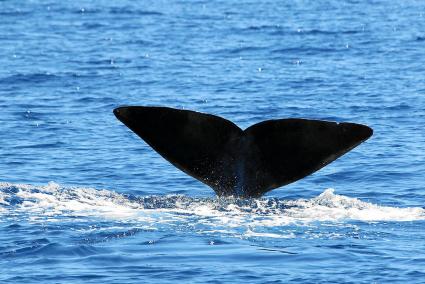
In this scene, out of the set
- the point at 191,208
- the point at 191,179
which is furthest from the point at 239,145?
the point at 191,179

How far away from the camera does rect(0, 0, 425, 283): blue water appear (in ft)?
36.3

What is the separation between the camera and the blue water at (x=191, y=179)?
11.1 meters

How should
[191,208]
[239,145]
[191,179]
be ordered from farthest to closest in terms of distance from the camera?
[191,179], [191,208], [239,145]

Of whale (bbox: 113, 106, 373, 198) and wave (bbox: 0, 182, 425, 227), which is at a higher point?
whale (bbox: 113, 106, 373, 198)

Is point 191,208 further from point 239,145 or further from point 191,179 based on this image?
point 191,179

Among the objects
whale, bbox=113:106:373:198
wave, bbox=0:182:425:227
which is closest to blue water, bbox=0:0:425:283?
wave, bbox=0:182:425:227

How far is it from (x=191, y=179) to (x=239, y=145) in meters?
3.55

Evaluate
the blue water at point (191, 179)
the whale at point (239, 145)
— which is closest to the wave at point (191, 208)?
the blue water at point (191, 179)

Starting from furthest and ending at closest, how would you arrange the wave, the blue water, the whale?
the wave → the whale → the blue water

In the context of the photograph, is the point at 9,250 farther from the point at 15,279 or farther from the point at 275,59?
the point at 275,59

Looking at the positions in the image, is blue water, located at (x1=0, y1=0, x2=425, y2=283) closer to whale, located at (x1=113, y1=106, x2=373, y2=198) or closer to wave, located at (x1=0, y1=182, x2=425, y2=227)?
wave, located at (x1=0, y1=182, x2=425, y2=227)

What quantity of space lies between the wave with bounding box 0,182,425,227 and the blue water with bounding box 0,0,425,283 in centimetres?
3

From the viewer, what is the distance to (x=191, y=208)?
499 inches

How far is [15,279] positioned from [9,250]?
0.96m
